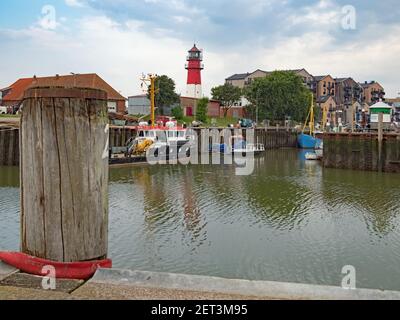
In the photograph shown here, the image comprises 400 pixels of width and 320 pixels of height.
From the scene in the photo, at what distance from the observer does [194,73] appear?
77.8 m

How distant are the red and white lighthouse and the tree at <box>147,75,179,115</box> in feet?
32.3

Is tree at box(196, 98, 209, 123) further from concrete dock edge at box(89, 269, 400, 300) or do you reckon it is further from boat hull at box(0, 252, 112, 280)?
concrete dock edge at box(89, 269, 400, 300)

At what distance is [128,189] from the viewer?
878 inches

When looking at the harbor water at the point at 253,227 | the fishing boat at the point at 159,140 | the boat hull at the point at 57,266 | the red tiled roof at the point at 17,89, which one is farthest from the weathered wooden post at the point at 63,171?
the red tiled roof at the point at 17,89

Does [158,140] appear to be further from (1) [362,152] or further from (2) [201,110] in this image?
(2) [201,110]

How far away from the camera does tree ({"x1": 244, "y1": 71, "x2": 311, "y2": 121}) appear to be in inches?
3046

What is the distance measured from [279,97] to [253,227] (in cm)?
6529

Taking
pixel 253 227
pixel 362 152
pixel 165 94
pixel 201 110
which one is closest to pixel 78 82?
pixel 165 94

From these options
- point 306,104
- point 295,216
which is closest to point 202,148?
point 295,216

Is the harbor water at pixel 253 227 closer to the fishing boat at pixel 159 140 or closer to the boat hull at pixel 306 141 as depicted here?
the fishing boat at pixel 159 140

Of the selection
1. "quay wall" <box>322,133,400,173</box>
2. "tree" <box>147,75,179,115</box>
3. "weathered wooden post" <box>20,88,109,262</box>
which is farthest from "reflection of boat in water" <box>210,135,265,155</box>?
"weathered wooden post" <box>20,88,109,262</box>
